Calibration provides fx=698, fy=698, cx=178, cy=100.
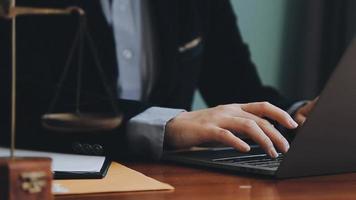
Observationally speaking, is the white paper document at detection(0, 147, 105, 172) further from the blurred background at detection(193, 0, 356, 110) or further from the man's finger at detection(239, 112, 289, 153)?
the blurred background at detection(193, 0, 356, 110)

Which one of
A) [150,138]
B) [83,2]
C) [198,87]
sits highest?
[83,2]

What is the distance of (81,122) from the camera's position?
0.64 metres

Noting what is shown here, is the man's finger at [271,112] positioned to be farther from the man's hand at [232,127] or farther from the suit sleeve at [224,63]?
the suit sleeve at [224,63]

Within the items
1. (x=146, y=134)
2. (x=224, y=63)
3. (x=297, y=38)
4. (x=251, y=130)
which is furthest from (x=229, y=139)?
(x=297, y=38)

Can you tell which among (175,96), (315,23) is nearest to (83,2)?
(175,96)

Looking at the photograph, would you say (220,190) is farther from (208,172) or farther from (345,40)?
(345,40)

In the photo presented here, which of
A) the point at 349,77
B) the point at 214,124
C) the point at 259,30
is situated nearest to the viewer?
the point at 349,77

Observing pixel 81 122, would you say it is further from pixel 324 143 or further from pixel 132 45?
pixel 132 45

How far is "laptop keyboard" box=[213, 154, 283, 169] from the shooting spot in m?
0.93

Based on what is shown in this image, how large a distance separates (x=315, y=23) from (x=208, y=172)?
161 centimetres

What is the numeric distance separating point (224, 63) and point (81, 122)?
1.28 meters

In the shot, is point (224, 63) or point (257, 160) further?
point (224, 63)

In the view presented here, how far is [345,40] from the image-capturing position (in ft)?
7.79

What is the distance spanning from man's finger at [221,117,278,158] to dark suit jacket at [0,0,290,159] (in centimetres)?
16
